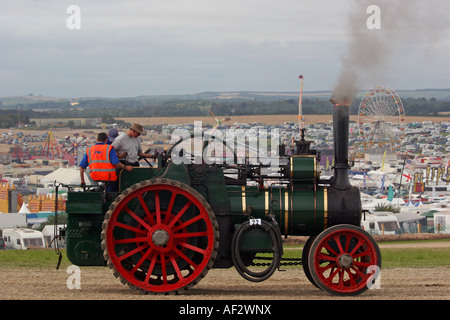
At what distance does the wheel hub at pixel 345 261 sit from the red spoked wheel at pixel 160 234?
76.3 inches

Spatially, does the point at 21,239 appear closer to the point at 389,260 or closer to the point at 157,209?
the point at 389,260

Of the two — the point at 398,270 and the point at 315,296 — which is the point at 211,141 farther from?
the point at 398,270

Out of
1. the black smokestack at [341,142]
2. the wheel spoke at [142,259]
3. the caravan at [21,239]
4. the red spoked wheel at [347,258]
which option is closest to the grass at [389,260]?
the red spoked wheel at [347,258]

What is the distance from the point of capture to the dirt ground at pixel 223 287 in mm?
10758

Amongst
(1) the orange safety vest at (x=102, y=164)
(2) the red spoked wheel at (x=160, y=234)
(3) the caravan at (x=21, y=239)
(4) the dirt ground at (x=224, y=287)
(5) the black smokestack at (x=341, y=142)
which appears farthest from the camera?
(3) the caravan at (x=21, y=239)

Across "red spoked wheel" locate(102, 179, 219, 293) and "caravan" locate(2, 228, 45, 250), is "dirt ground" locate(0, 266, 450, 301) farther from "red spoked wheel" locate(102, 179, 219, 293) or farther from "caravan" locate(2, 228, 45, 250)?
"caravan" locate(2, 228, 45, 250)

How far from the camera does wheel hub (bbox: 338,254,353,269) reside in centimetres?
1105

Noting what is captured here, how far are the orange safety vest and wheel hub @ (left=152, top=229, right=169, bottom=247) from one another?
1176 mm

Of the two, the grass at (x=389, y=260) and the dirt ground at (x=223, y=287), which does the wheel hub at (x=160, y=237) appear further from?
the grass at (x=389, y=260)

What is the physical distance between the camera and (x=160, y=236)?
10.6 m

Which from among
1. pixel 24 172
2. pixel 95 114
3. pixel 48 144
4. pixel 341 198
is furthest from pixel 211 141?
pixel 95 114

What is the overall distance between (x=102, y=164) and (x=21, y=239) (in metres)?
29.2

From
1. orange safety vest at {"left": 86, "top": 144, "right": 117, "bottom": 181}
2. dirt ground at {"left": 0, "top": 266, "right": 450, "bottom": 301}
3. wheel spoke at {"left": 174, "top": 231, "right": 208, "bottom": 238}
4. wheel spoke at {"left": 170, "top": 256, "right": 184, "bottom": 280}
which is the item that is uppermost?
orange safety vest at {"left": 86, "top": 144, "right": 117, "bottom": 181}

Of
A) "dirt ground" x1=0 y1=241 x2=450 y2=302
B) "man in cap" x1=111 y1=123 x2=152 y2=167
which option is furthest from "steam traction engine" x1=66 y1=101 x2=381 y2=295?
"man in cap" x1=111 y1=123 x2=152 y2=167
